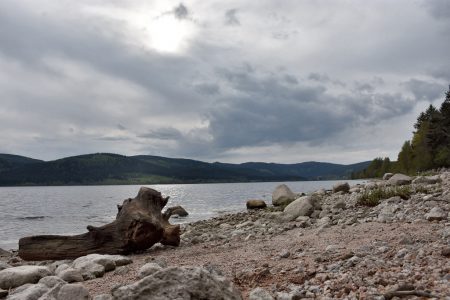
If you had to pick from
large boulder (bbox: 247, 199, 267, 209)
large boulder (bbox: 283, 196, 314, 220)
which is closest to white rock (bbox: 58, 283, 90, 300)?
large boulder (bbox: 283, 196, 314, 220)

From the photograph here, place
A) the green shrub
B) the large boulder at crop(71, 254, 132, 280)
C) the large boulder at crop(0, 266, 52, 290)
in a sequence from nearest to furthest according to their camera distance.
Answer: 1. the large boulder at crop(0, 266, 52, 290)
2. the large boulder at crop(71, 254, 132, 280)
3. the green shrub

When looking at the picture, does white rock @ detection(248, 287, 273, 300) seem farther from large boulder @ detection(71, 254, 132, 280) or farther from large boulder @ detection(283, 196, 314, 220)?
large boulder @ detection(283, 196, 314, 220)

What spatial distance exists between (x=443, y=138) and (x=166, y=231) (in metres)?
72.2

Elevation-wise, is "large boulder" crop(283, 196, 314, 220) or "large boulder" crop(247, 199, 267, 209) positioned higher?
"large boulder" crop(283, 196, 314, 220)

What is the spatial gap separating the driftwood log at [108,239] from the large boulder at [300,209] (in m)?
6.54

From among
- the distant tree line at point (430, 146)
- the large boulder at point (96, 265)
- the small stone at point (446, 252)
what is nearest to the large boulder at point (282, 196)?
the large boulder at point (96, 265)

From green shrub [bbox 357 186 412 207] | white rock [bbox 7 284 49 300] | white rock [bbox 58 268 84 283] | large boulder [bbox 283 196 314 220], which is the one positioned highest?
green shrub [bbox 357 186 412 207]

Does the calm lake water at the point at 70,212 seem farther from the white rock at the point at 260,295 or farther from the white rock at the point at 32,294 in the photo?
the white rock at the point at 260,295

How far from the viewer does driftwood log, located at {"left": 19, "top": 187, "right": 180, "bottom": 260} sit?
12875 mm

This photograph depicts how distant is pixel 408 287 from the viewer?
15.7 ft

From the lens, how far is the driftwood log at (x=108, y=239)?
12875 millimetres

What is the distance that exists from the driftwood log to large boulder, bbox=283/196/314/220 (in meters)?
6.54

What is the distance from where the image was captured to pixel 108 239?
1323cm

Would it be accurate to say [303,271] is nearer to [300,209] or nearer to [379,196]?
[300,209]
